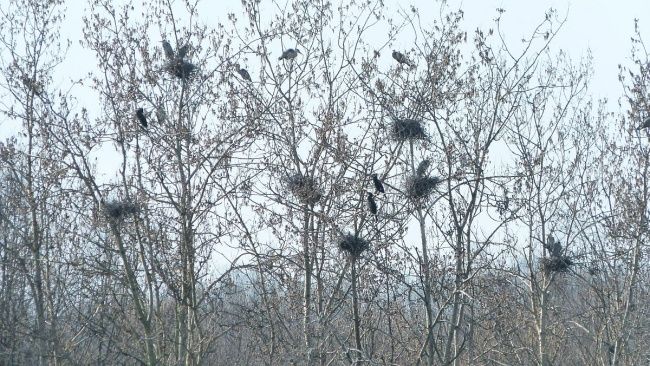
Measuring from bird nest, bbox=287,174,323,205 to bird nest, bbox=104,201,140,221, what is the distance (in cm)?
197

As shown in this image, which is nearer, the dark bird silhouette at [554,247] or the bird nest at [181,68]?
the bird nest at [181,68]

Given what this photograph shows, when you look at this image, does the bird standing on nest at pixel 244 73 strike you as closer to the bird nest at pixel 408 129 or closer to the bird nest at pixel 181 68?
the bird nest at pixel 181 68

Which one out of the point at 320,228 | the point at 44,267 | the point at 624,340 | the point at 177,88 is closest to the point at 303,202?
the point at 320,228

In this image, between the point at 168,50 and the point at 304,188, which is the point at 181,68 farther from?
the point at 304,188

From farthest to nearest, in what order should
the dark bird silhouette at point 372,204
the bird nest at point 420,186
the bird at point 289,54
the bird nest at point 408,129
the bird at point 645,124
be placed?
the bird at point 645,124
the bird at point 289,54
the bird nest at point 408,129
the bird nest at point 420,186
the dark bird silhouette at point 372,204

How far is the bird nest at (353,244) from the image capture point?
37.0ft

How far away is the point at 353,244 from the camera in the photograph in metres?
11.3

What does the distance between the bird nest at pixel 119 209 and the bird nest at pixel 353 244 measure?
2654mm

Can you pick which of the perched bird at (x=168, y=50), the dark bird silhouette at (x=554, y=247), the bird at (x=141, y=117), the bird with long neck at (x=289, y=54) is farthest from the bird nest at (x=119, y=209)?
the dark bird silhouette at (x=554, y=247)

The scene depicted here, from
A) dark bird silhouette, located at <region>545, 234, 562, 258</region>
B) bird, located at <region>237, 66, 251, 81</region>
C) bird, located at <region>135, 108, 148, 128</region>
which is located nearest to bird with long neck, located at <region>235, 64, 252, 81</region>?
bird, located at <region>237, 66, 251, 81</region>

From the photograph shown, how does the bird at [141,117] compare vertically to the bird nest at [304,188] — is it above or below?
above

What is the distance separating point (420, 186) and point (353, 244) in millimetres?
1132

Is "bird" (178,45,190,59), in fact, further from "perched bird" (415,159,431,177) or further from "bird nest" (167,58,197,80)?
"perched bird" (415,159,431,177)

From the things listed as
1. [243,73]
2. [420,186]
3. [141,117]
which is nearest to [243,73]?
[243,73]
